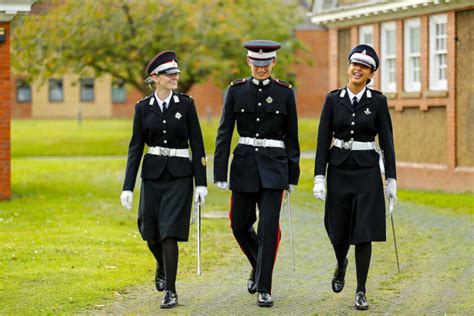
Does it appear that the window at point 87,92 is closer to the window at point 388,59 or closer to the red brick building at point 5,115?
Result: the window at point 388,59

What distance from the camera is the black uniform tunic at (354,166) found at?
10.8 m

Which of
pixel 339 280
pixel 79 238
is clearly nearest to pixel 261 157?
pixel 339 280

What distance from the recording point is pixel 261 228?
10.9m

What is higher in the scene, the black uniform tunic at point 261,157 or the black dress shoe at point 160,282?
the black uniform tunic at point 261,157

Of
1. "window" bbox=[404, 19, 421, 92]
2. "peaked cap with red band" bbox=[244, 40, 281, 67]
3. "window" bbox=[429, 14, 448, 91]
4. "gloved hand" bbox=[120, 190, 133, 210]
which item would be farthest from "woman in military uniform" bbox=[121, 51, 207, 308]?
"window" bbox=[404, 19, 421, 92]

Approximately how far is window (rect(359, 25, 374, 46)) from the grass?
709 inches

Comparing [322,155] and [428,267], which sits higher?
[322,155]

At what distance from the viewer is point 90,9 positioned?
28609 millimetres

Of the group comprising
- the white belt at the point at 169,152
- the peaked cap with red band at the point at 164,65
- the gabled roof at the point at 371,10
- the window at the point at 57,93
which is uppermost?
the gabled roof at the point at 371,10

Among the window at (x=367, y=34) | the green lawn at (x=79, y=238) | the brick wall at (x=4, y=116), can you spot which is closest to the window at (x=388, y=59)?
the window at (x=367, y=34)

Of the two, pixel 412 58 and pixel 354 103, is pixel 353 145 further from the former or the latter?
pixel 412 58

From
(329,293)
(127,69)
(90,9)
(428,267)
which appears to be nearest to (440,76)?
(90,9)

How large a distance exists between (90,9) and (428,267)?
16713 mm

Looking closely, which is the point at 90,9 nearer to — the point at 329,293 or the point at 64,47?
the point at 64,47
